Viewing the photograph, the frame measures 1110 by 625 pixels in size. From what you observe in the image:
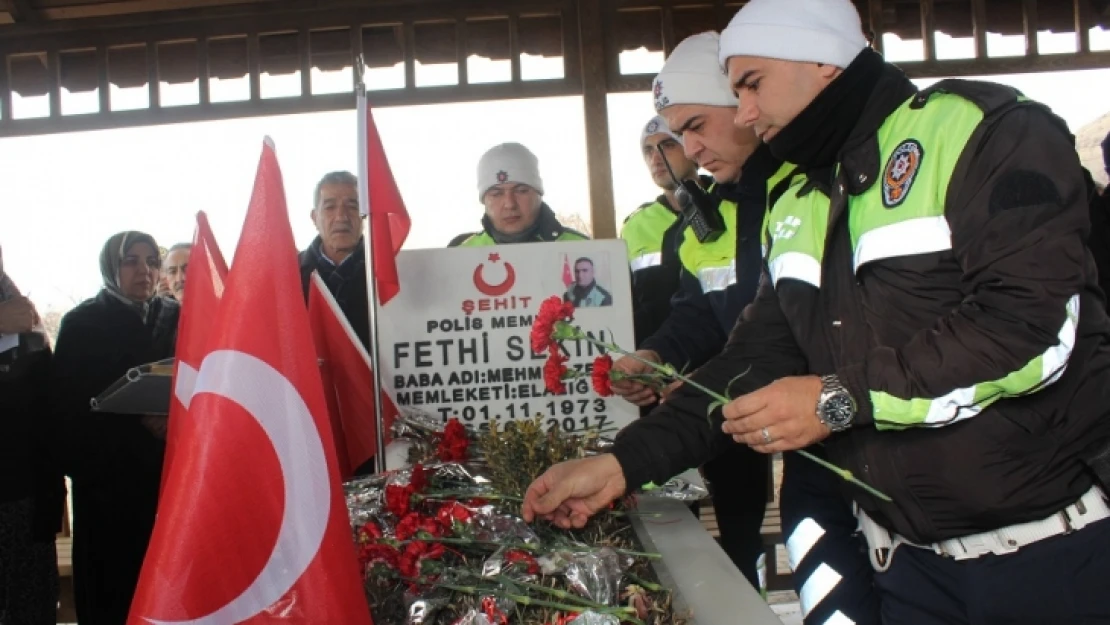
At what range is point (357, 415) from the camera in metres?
3.26

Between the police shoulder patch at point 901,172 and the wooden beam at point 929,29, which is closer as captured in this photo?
the police shoulder patch at point 901,172

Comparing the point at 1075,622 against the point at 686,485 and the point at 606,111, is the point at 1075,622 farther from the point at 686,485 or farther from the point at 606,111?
the point at 606,111

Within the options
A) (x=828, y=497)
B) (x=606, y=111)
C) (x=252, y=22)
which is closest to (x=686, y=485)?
(x=828, y=497)

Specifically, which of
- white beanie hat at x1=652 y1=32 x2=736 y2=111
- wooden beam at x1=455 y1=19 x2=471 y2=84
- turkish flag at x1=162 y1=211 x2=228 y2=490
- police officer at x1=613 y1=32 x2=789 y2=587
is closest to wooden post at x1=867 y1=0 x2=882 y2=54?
wooden beam at x1=455 y1=19 x2=471 y2=84

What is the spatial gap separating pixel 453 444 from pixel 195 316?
2.33ft

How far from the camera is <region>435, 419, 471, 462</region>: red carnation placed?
263cm

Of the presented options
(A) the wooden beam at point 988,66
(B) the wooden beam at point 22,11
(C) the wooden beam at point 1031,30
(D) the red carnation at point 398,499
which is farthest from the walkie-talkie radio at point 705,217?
(B) the wooden beam at point 22,11

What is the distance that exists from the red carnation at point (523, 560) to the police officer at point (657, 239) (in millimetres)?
2173

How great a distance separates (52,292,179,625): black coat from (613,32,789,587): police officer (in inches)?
88.2

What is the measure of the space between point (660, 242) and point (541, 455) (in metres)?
1.95

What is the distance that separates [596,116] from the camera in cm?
536

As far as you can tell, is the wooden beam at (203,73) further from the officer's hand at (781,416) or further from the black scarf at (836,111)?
the officer's hand at (781,416)

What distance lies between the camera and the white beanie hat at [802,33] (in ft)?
6.06

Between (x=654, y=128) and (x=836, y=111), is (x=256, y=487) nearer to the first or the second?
(x=836, y=111)
